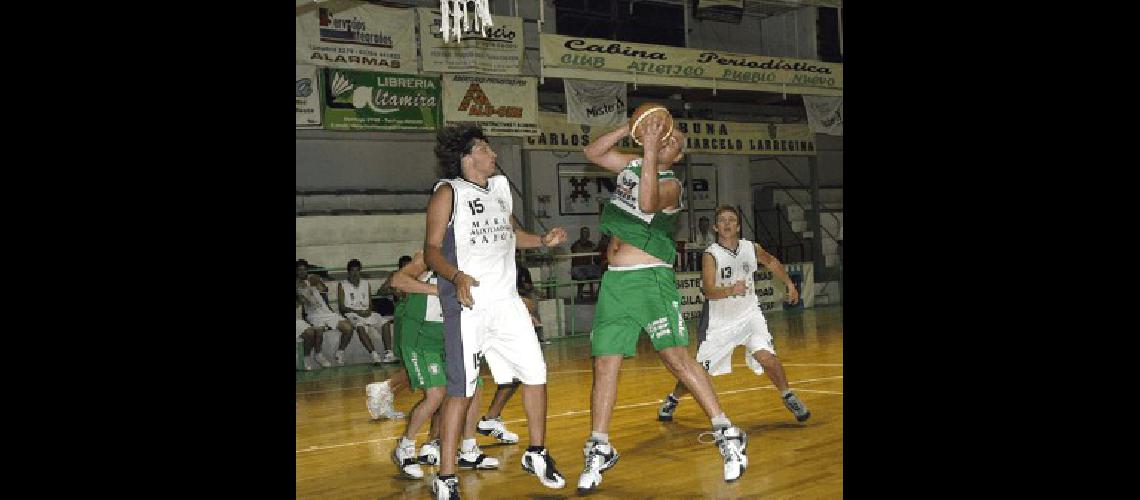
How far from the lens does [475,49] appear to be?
15648mm

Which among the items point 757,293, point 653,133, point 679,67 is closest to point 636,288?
point 653,133

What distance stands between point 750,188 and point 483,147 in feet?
62.6

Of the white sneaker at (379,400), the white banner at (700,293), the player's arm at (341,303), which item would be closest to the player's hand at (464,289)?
the white sneaker at (379,400)

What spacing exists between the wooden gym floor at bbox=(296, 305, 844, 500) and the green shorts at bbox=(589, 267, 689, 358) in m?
0.72

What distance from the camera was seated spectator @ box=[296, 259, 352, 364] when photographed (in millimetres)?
13531

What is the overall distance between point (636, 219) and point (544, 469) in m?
1.37

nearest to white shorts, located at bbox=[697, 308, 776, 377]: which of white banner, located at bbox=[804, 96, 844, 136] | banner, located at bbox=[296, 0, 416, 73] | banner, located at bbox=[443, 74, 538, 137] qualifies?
banner, located at bbox=[443, 74, 538, 137]

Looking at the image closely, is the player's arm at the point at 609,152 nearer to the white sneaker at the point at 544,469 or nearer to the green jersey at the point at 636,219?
the green jersey at the point at 636,219

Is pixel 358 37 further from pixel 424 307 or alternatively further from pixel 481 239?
pixel 481 239

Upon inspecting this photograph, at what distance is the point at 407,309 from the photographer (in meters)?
6.24
